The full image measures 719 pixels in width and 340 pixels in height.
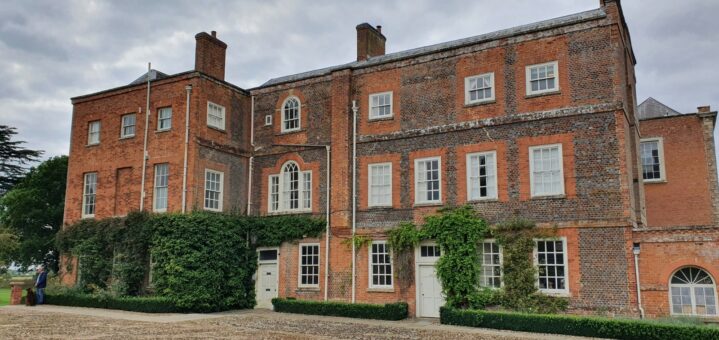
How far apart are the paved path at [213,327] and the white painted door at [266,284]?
259cm

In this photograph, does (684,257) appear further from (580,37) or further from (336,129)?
(336,129)

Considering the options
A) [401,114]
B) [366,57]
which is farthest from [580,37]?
[366,57]

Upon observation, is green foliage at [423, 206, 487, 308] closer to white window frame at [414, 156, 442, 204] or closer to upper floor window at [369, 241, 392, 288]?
white window frame at [414, 156, 442, 204]

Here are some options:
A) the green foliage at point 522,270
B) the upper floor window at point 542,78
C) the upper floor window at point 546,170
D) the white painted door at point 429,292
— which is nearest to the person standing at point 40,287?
the white painted door at point 429,292

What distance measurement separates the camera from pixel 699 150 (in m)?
24.8

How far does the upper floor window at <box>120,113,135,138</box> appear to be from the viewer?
24.2 m

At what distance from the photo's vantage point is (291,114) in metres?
24.2

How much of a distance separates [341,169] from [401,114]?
315 centimetres

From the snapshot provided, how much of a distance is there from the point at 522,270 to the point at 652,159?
474 inches

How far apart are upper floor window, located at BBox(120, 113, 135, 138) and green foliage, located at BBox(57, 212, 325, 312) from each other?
3814 millimetres

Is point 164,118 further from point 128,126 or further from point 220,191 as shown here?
point 220,191

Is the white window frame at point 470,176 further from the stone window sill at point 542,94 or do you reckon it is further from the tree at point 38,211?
the tree at point 38,211

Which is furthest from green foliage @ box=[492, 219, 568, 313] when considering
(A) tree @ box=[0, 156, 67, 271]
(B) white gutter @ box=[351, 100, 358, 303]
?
(A) tree @ box=[0, 156, 67, 271]

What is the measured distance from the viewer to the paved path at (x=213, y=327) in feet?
47.2
